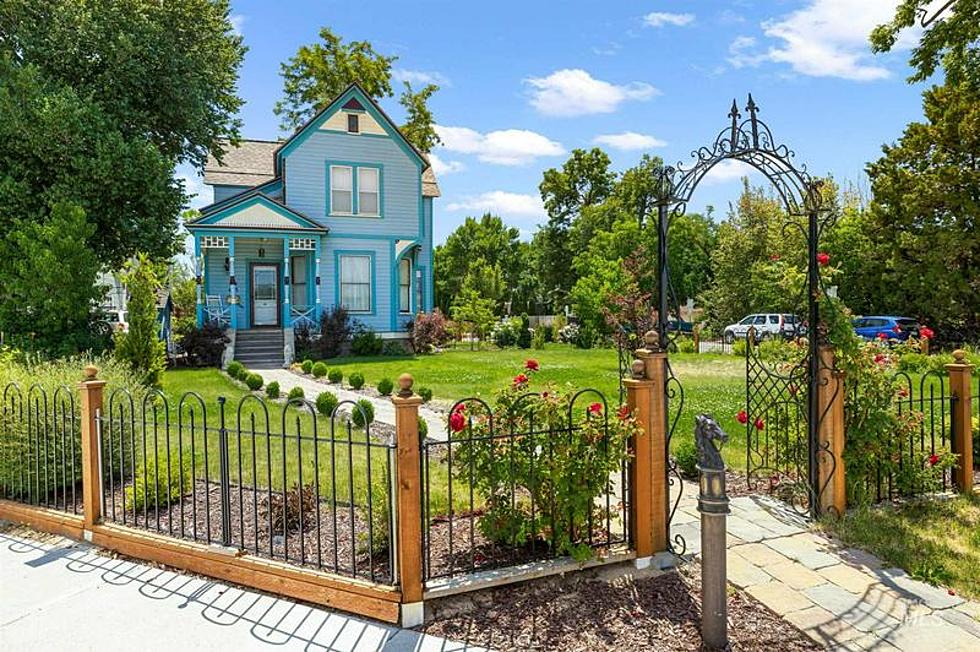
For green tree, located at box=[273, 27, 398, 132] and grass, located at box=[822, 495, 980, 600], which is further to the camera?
green tree, located at box=[273, 27, 398, 132]

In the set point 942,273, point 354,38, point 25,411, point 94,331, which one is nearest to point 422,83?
point 354,38

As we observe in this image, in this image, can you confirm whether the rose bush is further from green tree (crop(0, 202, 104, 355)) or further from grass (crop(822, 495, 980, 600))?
green tree (crop(0, 202, 104, 355))

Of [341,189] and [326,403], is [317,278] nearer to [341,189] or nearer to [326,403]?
[341,189]

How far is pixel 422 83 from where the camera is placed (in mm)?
28000

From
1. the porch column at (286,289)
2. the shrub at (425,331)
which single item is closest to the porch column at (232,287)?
the porch column at (286,289)

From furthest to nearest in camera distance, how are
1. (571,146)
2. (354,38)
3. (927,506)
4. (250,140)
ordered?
(571,146) → (354,38) → (250,140) → (927,506)

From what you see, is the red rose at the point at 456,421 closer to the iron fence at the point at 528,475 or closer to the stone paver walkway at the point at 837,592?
the iron fence at the point at 528,475

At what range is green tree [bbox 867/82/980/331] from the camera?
19406mm

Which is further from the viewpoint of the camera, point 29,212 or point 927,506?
point 29,212

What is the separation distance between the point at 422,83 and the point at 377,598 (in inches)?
1096

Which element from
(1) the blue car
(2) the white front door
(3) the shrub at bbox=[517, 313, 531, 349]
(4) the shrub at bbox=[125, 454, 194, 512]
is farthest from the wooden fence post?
(1) the blue car

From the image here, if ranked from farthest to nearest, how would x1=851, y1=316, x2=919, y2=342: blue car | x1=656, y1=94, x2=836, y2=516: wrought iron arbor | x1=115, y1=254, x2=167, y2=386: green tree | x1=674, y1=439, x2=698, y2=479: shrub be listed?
x1=851, y1=316, x2=919, y2=342: blue car < x1=115, y1=254, x2=167, y2=386: green tree < x1=674, y1=439, x2=698, y2=479: shrub < x1=656, y1=94, x2=836, y2=516: wrought iron arbor

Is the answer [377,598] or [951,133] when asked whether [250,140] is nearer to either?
[377,598]

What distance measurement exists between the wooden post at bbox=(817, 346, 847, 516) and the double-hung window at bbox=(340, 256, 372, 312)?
1604 cm
